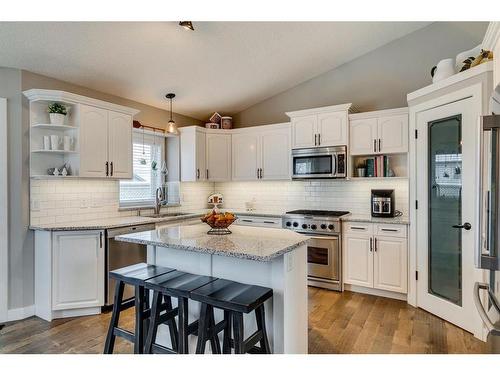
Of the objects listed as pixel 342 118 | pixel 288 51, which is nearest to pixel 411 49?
pixel 342 118

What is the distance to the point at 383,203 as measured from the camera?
12.8ft

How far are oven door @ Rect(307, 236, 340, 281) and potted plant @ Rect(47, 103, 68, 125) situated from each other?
3235 mm

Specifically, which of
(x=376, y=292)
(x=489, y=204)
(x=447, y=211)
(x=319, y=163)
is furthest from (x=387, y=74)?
(x=489, y=204)

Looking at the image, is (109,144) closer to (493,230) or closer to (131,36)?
(131,36)

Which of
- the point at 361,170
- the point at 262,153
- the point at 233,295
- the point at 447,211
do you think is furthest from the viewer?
the point at 262,153

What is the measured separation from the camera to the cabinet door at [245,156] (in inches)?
193

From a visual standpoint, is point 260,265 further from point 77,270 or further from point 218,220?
point 77,270

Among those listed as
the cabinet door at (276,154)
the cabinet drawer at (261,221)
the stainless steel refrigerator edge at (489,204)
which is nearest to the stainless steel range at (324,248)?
the cabinet drawer at (261,221)

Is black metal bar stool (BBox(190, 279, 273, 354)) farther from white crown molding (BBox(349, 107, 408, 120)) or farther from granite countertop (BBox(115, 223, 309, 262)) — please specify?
white crown molding (BBox(349, 107, 408, 120))

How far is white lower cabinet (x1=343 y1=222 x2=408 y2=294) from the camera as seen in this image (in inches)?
138

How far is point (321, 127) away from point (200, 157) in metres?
1.95

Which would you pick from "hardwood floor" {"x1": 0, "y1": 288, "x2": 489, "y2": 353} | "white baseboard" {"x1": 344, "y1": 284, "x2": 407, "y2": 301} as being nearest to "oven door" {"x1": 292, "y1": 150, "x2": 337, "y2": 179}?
"white baseboard" {"x1": 344, "y1": 284, "x2": 407, "y2": 301}

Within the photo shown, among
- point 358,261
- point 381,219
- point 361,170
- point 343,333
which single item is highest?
point 361,170
